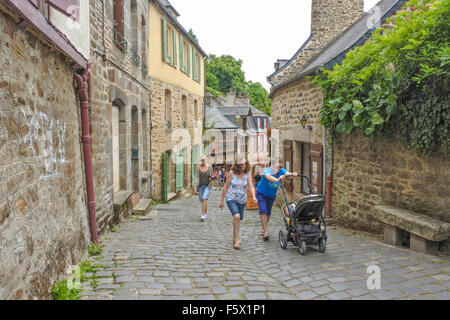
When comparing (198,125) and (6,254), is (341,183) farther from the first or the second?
(198,125)

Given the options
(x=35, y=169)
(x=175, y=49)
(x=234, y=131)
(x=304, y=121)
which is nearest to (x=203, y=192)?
(x=304, y=121)

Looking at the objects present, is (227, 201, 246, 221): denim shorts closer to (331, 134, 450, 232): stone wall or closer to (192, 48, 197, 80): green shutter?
(331, 134, 450, 232): stone wall

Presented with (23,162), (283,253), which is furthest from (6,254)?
(283,253)

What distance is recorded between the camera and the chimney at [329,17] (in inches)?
575

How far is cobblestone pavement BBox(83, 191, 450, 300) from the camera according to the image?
374cm

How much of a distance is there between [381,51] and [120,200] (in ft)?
17.9

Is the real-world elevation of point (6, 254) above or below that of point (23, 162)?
below

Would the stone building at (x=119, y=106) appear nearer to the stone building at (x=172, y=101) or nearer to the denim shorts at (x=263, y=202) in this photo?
the stone building at (x=172, y=101)

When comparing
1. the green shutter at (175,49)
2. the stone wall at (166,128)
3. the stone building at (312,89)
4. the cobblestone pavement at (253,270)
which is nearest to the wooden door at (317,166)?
the stone building at (312,89)

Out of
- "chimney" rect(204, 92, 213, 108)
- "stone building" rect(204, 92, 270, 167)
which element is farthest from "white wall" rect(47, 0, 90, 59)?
"chimney" rect(204, 92, 213, 108)

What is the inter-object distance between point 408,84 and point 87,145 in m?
4.73

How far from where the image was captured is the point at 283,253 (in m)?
5.57

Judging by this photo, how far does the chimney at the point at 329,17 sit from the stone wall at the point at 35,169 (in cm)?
1197

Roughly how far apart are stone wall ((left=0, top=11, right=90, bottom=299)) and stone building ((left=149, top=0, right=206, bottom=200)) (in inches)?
306
